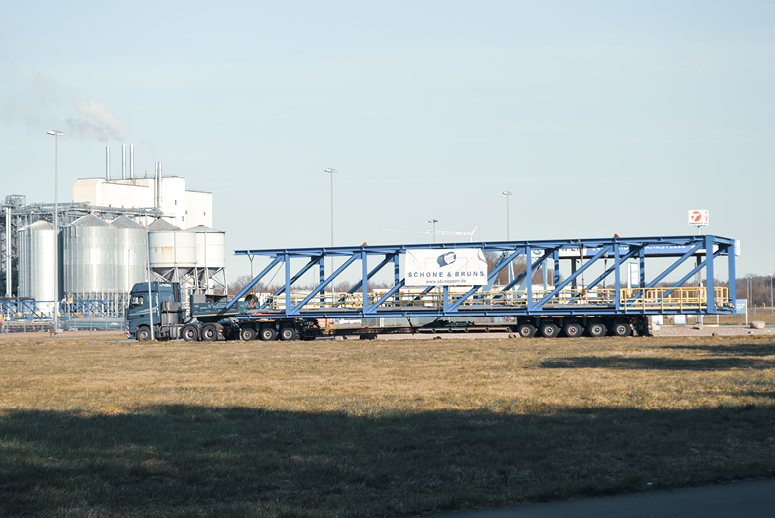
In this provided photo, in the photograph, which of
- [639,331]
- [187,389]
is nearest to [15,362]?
[187,389]

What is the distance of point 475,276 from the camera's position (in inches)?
1598

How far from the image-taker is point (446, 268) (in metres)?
40.9

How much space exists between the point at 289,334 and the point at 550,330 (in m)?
13.9

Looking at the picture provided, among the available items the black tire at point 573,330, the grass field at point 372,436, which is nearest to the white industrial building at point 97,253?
the black tire at point 573,330

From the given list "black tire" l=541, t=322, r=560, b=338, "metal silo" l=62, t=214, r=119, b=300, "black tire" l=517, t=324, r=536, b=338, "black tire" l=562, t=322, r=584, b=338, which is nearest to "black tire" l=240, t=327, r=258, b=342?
"black tire" l=517, t=324, r=536, b=338

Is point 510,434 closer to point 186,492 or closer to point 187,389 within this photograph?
point 186,492

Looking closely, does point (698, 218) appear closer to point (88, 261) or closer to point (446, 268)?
point (446, 268)

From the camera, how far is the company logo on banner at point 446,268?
40625 millimetres

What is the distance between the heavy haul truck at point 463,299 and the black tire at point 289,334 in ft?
0.18

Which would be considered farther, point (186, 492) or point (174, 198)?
point (174, 198)

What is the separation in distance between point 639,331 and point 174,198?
80838 mm

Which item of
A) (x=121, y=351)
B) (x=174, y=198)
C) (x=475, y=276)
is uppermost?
(x=174, y=198)

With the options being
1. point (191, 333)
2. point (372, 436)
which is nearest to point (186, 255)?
point (191, 333)

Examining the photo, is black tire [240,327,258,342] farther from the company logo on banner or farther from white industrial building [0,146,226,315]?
white industrial building [0,146,226,315]
